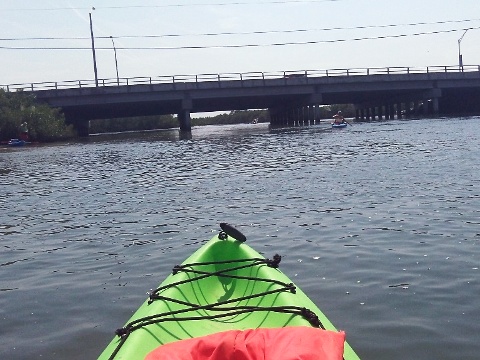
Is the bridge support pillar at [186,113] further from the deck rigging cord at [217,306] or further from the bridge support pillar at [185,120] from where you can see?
the deck rigging cord at [217,306]

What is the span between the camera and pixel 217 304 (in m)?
5.41

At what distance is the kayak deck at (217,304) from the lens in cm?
468

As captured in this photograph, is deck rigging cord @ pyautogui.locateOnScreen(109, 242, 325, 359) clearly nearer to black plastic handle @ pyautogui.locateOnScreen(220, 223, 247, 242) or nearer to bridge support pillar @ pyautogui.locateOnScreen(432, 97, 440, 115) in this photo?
black plastic handle @ pyautogui.locateOnScreen(220, 223, 247, 242)

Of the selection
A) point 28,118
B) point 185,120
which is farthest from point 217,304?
point 185,120

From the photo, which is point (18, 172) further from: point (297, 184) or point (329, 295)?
point (329, 295)

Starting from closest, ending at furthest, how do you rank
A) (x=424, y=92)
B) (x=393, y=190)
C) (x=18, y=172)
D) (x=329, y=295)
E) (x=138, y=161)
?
(x=329, y=295), (x=393, y=190), (x=18, y=172), (x=138, y=161), (x=424, y=92)

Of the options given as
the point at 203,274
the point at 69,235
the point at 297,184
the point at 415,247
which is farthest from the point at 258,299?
the point at 297,184

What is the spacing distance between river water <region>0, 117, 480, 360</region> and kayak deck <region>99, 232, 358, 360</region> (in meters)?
1.07

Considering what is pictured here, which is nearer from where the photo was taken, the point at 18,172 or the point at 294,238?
the point at 294,238

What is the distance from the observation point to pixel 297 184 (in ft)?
55.0

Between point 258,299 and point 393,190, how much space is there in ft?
31.8

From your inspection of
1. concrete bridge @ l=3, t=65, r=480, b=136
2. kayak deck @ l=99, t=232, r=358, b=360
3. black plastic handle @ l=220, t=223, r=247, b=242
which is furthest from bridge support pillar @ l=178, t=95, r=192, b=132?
kayak deck @ l=99, t=232, r=358, b=360

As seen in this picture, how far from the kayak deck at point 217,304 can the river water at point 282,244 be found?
1073mm

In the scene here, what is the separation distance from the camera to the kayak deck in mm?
4680
